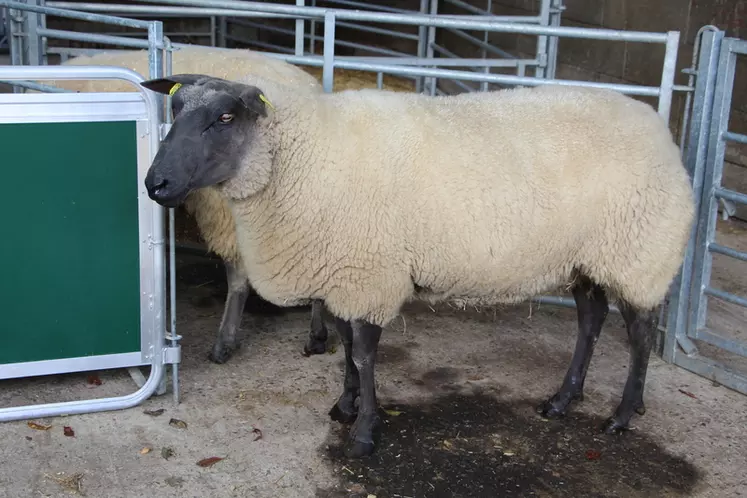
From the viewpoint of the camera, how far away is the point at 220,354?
482cm

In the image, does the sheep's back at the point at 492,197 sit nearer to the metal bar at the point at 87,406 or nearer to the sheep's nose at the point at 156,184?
the sheep's nose at the point at 156,184

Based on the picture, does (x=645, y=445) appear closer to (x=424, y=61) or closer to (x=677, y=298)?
(x=677, y=298)

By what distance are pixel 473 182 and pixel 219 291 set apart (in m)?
2.55

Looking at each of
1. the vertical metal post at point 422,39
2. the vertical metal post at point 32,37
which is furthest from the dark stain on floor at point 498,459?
the vertical metal post at point 422,39

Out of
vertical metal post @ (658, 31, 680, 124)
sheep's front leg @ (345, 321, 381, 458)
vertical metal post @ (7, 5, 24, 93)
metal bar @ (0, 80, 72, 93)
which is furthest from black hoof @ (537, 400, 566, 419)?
vertical metal post @ (7, 5, 24, 93)

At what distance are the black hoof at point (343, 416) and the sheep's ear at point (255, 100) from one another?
150 cm

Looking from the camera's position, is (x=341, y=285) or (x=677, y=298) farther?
(x=677, y=298)

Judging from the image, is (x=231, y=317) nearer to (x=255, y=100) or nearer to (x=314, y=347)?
(x=314, y=347)

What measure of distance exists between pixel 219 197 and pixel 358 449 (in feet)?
4.88

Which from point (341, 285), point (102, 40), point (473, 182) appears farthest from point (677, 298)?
point (102, 40)

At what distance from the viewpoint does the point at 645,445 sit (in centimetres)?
418

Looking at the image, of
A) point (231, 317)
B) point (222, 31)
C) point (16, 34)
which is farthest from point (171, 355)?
point (222, 31)

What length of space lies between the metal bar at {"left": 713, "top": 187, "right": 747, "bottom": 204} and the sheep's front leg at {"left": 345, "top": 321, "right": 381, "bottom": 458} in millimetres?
2088

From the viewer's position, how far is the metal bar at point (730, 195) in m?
4.64
